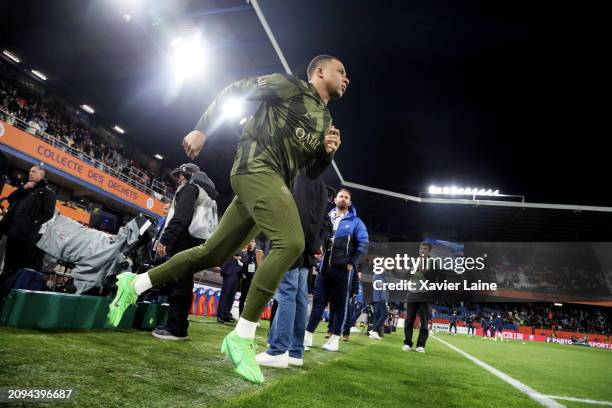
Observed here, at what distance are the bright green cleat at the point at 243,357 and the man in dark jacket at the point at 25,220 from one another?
4029mm

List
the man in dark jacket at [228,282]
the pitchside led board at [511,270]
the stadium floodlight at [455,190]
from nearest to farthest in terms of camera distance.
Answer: the man in dark jacket at [228,282]
the pitchside led board at [511,270]
the stadium floodlight at [455,190]

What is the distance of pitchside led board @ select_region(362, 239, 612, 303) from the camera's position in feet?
88.4

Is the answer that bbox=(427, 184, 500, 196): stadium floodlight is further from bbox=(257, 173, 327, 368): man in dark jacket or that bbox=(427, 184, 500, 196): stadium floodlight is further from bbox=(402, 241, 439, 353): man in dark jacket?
bbox=(257, 173, 327, 368): man in dark jacket

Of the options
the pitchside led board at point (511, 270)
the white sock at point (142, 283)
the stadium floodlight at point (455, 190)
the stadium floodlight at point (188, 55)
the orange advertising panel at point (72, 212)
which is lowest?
the white sock at point (142, 283)

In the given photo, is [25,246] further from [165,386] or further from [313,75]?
[313,75]

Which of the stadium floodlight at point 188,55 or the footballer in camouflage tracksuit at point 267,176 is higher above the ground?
the stadium floodlight at point 188,55

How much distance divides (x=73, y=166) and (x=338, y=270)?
16.6 meters

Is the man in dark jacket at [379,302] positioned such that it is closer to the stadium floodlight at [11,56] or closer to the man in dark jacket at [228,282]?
the man in dark jacket at [228,282]

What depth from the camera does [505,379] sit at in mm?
4273

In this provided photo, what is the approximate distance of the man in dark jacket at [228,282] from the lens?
7777mm

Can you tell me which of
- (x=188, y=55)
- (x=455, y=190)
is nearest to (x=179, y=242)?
(x=188, y=55)

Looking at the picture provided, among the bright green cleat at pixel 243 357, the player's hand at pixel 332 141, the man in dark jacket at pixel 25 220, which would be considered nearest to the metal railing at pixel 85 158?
the man in dark jacket at pixel 25 220

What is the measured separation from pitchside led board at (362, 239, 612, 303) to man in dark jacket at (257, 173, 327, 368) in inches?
868

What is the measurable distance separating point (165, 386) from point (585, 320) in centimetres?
4043
